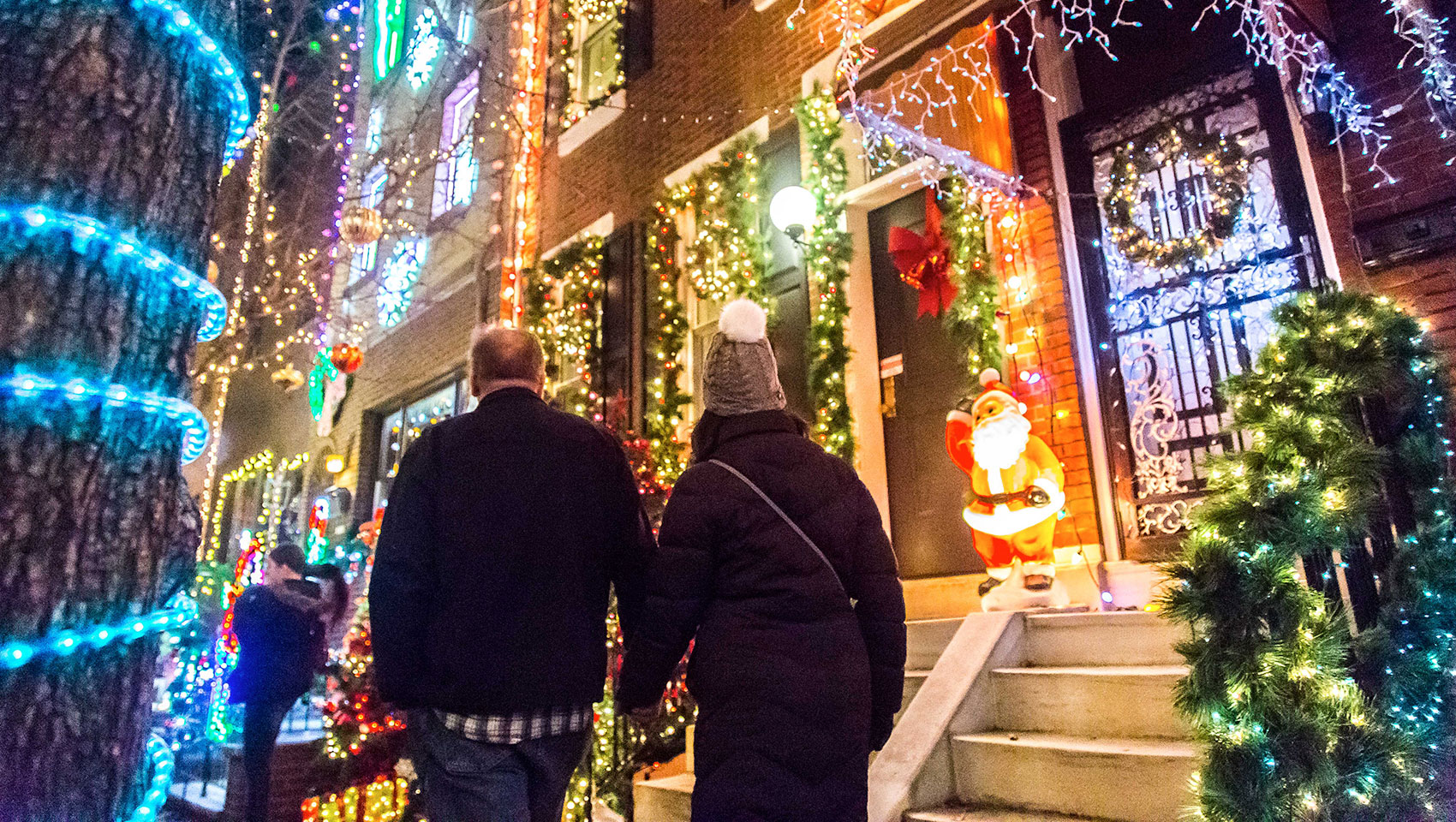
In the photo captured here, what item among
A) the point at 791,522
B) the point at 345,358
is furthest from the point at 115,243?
the point at 345,358

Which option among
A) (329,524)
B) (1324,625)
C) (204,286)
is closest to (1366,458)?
(1324,625)

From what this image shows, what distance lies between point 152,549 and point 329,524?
12328mm

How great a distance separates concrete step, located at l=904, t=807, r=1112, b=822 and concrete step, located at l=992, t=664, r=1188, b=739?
0.45 m

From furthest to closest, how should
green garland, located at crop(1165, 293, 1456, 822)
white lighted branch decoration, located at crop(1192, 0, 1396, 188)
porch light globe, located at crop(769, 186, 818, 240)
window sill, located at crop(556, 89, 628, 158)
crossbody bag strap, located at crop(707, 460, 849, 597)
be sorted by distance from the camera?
window sill, located at crop(556, 89, 628, 158), porch light globe, located at crop(769, 186, 818, 240), white lighted branch decoration, located at crop(1192, 0, 1396, 188), green garland, located at crop(1165, 293, 1456, 822), crossbody bag strap, located at crop(707, 460, 849, 597)

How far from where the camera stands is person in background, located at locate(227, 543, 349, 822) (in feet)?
16.4

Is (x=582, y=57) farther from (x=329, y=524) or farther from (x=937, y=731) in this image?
(x=937, y=731)

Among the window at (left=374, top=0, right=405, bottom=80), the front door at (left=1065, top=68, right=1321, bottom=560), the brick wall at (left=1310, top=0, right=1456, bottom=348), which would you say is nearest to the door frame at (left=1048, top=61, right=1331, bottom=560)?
the front door at (left=1065, top=68, right=1321, bottom=560)

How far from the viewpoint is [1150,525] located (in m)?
4.93

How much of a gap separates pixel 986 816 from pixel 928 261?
3863 mm

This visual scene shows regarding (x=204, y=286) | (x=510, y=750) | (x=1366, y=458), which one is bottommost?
(x=510, y=750)

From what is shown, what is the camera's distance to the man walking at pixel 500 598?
1950 millimetres

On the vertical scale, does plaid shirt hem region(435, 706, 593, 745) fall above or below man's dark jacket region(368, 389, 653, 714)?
below

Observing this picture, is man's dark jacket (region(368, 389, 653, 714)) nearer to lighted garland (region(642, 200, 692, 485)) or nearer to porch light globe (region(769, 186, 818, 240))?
porch light globe (region(769, 186, 818, 240))

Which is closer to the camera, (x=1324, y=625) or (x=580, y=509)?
(x=580, y=509)
